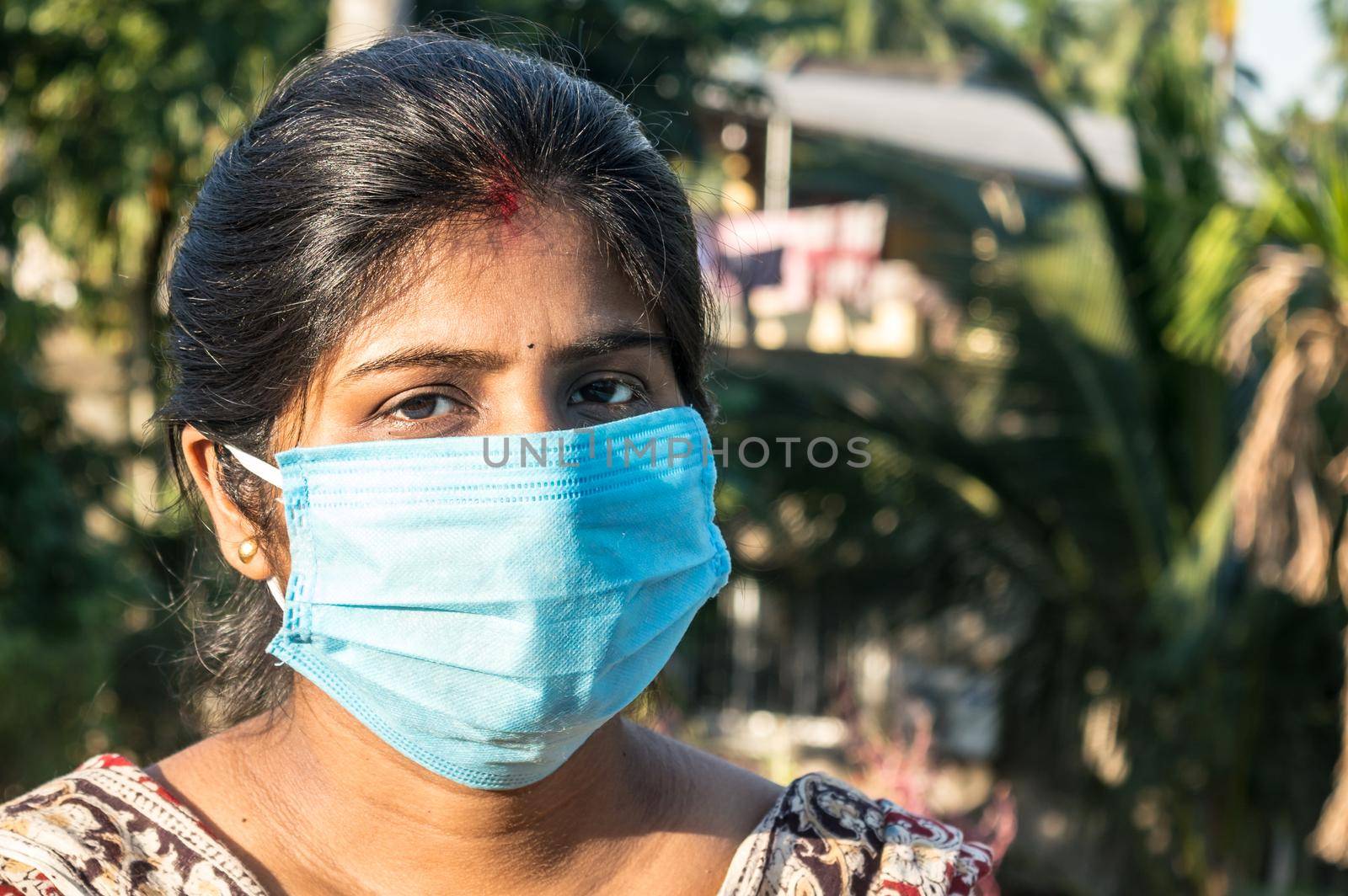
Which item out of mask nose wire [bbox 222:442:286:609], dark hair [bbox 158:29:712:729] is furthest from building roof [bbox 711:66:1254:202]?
mask nose wire [bbox 222:442:286:609]

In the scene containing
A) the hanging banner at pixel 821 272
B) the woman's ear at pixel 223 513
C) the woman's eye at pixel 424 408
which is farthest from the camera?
the hanging banner at pixel 821 272

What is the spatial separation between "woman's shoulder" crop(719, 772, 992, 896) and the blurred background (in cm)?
274

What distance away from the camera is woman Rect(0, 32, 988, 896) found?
58.6 inches

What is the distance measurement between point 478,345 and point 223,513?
16.0 inches

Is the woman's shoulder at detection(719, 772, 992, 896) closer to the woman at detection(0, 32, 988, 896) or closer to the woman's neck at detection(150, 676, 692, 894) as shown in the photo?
the woman at detection(0, 32, 988, 896)

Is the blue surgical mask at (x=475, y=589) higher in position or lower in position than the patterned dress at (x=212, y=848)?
higher

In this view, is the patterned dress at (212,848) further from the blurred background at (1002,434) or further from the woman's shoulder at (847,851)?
the blurred background at (1002,434)

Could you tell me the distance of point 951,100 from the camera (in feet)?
42.6

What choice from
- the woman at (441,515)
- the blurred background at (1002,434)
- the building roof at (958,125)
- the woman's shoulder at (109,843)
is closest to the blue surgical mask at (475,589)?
→ the woman at (441,515)

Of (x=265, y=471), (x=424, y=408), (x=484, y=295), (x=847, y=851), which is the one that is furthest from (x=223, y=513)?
(x=847, y=851)

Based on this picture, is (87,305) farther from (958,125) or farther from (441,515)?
(958,125)

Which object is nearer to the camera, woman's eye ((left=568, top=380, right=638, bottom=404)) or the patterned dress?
the patterned dress

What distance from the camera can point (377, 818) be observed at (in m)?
1.59

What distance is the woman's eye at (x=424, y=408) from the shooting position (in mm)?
1519
